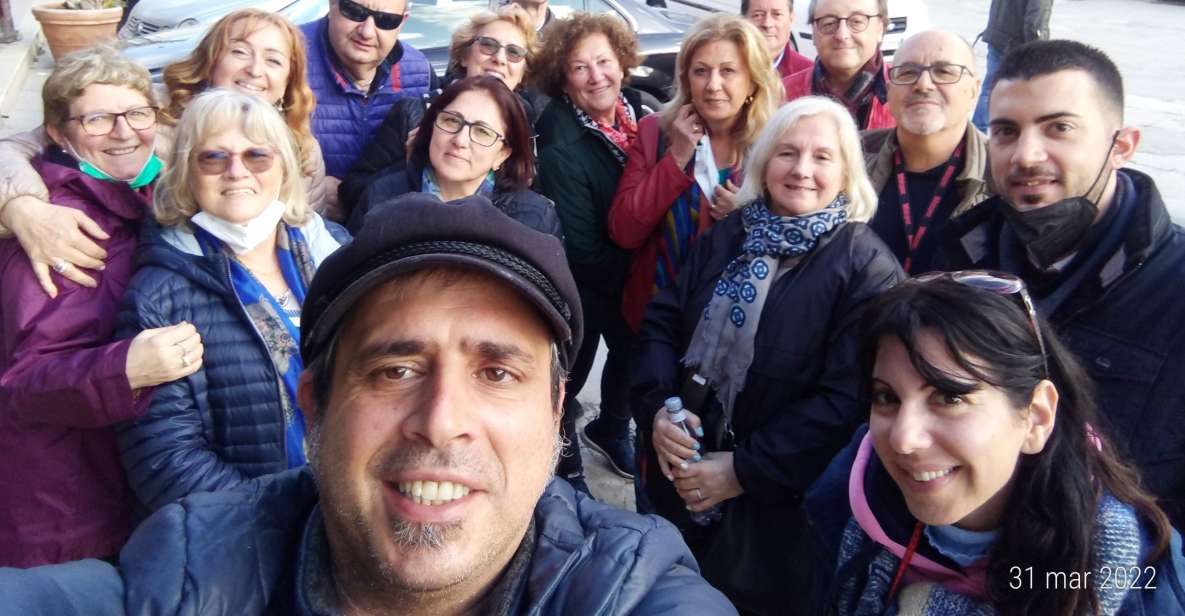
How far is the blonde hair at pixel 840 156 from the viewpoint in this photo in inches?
118

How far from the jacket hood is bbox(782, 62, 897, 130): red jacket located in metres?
2.01

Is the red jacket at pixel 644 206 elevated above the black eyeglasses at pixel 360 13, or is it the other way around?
the black eyeglasses at pixel 360 13

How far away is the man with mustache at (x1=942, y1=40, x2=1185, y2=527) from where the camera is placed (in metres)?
2.33

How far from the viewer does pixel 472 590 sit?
1579 millimetres

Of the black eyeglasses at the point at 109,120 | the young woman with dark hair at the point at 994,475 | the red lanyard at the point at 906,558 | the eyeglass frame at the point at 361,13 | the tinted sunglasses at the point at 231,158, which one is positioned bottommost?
the red lanyard at the point at 906,558

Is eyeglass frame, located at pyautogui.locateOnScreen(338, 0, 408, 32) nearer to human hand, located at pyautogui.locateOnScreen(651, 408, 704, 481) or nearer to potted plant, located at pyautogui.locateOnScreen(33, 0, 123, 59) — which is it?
human hand, located at pyautogui.locateOnScreen(651, 408, 704, 481)

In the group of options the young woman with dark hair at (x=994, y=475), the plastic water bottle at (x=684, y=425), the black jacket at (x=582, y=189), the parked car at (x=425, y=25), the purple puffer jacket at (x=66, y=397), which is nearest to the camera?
the young woman with dark hair at (x=994, y=475)

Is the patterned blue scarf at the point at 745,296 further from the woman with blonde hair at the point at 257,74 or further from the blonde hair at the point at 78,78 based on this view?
the blonde hair at the point at 78,78

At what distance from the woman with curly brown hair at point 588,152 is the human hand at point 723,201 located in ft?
1.88

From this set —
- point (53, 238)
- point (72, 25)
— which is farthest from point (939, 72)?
point (72, 25)

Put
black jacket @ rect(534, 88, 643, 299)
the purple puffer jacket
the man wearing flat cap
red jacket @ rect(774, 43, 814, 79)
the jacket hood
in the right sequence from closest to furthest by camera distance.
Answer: the man wearing flat cap < the jacket hood < the purple puffer jacket < black jacket @ rect(534, 88, 643, 299) < red jacket @ rect(774, 43, 814, 79)

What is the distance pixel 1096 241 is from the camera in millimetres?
2471

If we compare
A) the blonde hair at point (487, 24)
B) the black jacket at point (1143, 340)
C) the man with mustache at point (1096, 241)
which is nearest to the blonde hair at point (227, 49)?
the blonde hair at point (487, 24)

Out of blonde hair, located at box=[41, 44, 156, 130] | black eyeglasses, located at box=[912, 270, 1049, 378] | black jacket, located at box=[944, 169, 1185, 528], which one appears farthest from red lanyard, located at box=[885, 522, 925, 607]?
blonde hair, located at box=[41, 44, 156, 130]
